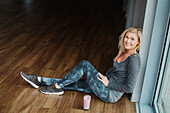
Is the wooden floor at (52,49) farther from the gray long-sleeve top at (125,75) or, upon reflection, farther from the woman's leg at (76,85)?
the gray long-sleeve top at (125,75)

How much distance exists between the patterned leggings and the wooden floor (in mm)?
83

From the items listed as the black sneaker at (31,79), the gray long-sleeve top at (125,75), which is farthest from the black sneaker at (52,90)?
the gray long-sleeve top at (125,75)

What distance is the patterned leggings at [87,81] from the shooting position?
7.47 ft

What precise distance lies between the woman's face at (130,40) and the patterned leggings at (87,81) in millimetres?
428

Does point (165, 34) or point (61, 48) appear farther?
point (61, 48)


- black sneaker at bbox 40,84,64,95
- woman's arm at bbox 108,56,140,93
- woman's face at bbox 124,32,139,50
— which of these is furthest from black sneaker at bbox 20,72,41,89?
woman's face at bbox 124,32,139,50

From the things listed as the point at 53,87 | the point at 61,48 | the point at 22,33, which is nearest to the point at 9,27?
the point at 22,33

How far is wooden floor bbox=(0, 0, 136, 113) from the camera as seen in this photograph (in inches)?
92.2

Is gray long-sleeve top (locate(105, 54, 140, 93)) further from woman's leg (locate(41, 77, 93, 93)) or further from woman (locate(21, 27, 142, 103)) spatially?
woman's leg (locate(41, 77, 93, 93))

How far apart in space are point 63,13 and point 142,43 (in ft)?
16.5

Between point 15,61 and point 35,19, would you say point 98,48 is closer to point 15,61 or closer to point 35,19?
point 15,61

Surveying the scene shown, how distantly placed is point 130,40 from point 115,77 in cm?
41

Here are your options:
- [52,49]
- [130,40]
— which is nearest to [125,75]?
[130,40]

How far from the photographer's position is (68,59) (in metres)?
3.48
